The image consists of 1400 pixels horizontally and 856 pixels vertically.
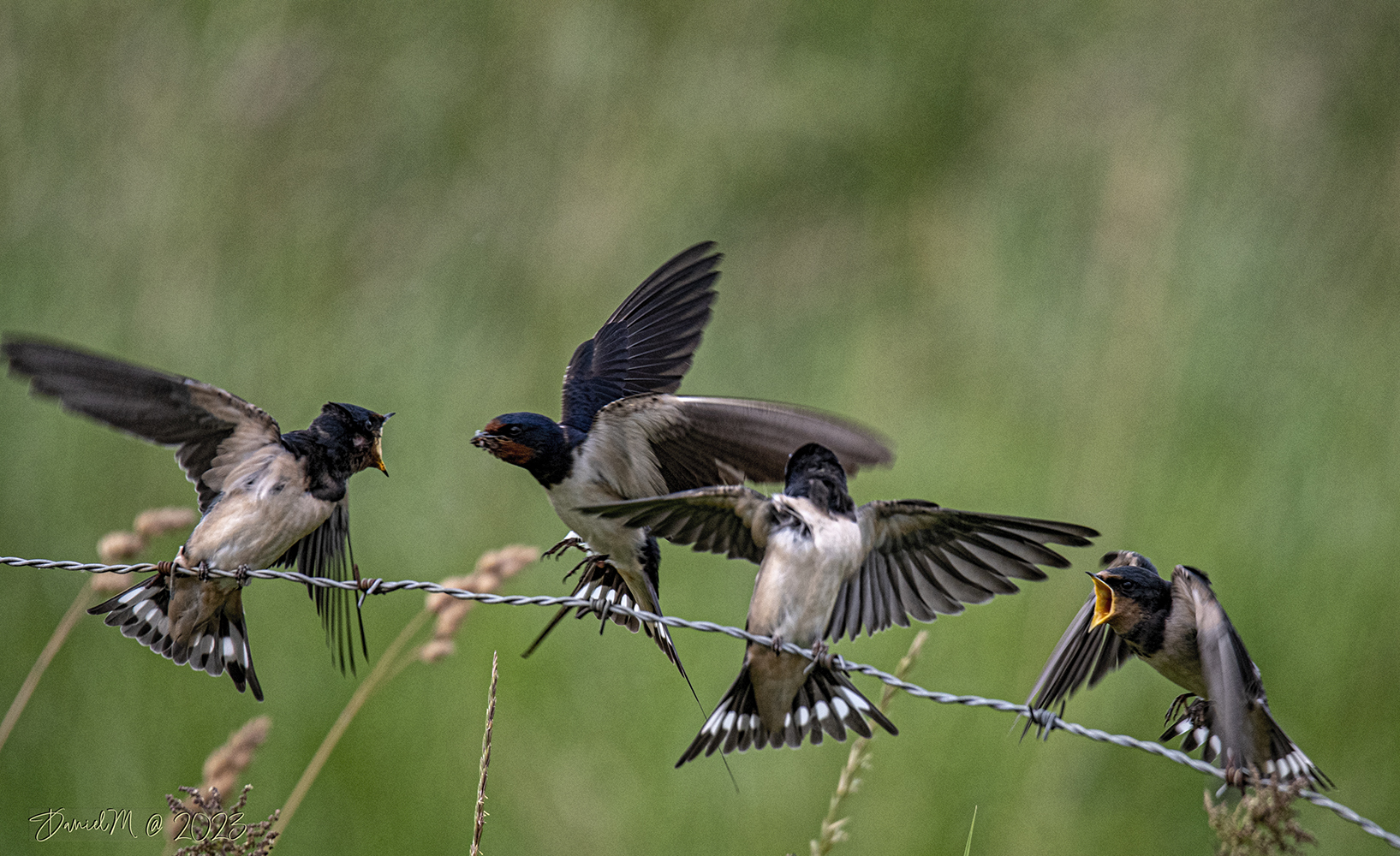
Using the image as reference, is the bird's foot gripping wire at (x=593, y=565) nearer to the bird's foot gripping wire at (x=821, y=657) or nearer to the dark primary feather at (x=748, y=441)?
the dark primary feather at (x=748, y=441)

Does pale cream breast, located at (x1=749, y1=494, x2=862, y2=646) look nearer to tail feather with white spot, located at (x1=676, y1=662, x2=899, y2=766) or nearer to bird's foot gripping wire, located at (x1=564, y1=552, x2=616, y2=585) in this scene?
tail feather with white spot, located at (x1=676, y1=662, x2=899, y2=766)

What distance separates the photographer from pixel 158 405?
2604 mm

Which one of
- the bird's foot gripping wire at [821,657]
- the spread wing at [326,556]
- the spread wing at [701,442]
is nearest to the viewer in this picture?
the bird's foot gripping wire at [821,657]

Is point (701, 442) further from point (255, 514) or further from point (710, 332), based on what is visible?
point (710, 332)

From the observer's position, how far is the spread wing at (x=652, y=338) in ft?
12.3

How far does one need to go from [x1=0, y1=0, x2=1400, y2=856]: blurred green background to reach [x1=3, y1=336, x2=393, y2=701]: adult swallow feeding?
1.16 meters

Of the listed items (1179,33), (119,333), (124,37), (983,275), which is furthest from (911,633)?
(124,37)

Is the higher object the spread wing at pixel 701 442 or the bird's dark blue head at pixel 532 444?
Result: the spread wing at pixel 701 442

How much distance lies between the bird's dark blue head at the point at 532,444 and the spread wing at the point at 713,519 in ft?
1.04

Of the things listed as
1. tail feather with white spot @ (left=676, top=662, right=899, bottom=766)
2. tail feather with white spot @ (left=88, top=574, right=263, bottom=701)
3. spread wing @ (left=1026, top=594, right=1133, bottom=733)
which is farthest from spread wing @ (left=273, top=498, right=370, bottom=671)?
spread wing @ (left=1026, top=594, right=1133, bottom=733)

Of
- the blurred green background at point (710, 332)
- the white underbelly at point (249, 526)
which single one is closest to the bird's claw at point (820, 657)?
the white underbelly at point (249, 526)

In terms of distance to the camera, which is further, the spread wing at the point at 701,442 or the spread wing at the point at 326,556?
the spread wing at the point at 326,556

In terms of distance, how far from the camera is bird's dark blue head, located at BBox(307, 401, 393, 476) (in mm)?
2895

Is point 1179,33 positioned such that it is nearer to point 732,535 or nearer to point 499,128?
point 499,128
